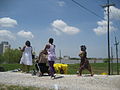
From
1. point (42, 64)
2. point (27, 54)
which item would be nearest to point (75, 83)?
point (42, 64)

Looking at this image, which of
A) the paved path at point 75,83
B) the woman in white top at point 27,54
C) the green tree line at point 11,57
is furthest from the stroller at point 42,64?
the green tree line at point 11,57

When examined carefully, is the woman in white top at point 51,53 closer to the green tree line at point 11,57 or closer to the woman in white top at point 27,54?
the woman in white top at point 27,54

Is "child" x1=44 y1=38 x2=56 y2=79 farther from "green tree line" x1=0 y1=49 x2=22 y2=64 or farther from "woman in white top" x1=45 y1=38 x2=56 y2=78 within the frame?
"green tree line" x1=0 y1=49 x2=22 y2=64

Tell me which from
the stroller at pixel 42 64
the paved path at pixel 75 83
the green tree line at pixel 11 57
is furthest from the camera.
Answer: the green tree line at pixel 11 57

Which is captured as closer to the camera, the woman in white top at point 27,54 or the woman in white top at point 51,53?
the woman in white top at point 51,53

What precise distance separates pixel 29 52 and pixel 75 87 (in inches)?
145

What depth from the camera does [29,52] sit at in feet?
32.2

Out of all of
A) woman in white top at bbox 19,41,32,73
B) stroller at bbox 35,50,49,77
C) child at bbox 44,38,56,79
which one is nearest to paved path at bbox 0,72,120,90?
child at bbox 44,38,56,79

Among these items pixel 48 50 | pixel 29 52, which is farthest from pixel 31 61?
pixel 48 50

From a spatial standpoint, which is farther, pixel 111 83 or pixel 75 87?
pixel 111 83

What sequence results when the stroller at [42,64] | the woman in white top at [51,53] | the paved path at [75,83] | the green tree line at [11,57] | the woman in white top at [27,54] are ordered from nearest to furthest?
the paved path at [75,83] → the woman in white top at [51,53] → the stroller at [42,64] → the woman in white top at [27,54] → the green tree line at [11,57]

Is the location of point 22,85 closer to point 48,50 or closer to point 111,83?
point 48,50

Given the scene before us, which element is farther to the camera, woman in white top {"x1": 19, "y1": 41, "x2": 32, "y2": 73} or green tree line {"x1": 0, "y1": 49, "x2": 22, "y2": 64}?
green tree line {"x1": 0, "y1": 49, "x2": 22, "y2": 64}

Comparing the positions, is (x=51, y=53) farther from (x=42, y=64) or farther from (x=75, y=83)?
(x=75, y=83)
